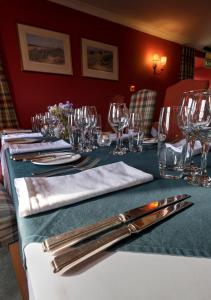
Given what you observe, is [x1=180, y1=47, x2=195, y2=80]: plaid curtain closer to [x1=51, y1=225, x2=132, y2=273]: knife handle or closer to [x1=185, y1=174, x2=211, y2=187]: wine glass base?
[x1=185, y1=174, x2=211, y2=187]: wine glass base

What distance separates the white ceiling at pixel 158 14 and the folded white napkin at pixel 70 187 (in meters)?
3.21

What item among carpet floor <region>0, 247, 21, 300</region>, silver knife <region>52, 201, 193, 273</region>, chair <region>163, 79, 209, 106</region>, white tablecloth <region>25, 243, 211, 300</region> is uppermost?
chair <region>163, 79, 209, 106</region>

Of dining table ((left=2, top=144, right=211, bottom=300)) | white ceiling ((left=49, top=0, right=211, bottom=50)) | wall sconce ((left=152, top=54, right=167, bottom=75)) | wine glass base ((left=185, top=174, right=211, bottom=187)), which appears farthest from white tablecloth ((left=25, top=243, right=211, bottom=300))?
wall sconce ((left=152, top=54, right=167, bottom=75))

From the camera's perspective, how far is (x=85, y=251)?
9.9 inches

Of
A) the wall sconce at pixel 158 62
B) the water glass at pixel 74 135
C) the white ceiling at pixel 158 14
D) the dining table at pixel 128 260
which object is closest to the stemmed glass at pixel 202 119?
the dining table at pixel 128 260

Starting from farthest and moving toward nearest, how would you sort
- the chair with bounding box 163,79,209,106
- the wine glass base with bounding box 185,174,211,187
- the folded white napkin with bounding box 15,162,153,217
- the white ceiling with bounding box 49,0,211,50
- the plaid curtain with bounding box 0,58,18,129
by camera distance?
the white ceiling with bounding box 49,0,211,50, the plaid curtain with bounding box 0,58,18,129, the chair with bounding box 163,79,209,106, the wine glass base with bounding box 185,174,211,187, the folded white napkin with bounding box 15,162,153,217

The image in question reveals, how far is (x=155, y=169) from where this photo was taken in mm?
605

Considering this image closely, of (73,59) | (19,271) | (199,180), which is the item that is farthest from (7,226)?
(73,59)

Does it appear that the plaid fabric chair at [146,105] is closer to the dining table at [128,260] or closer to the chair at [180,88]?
the chair at [180,88]

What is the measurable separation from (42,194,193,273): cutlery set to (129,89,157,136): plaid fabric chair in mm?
1365

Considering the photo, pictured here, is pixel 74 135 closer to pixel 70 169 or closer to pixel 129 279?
pixel 70 169

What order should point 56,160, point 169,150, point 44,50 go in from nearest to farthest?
1. point 169,150
2. point 56,160
3. point 44,50

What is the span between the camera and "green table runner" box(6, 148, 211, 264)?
27cm

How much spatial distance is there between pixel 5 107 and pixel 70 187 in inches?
98.3
